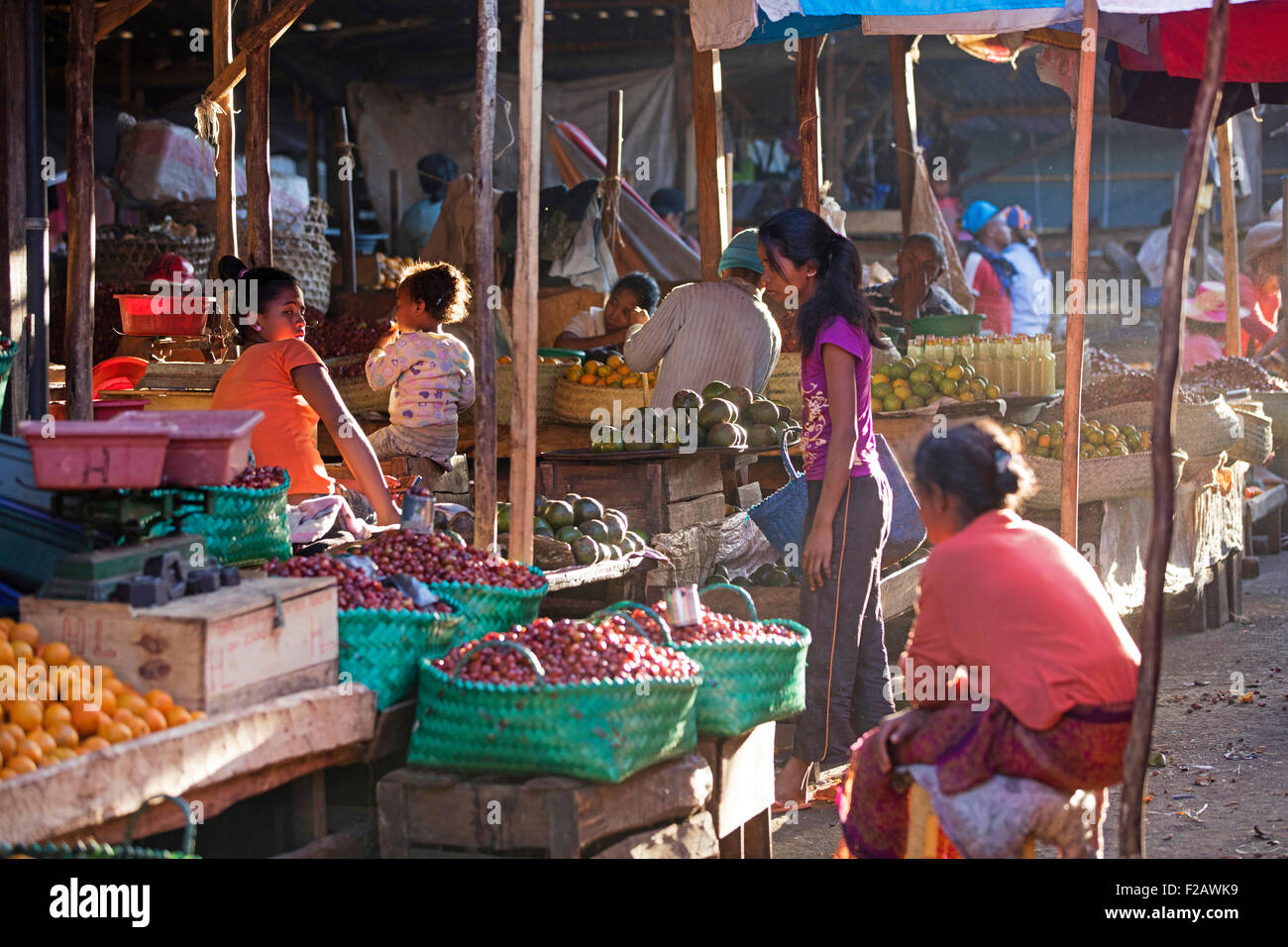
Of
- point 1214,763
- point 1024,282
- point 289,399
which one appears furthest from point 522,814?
point 1024,282

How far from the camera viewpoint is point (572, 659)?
11.0ft

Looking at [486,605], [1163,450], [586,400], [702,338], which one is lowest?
[486,605]

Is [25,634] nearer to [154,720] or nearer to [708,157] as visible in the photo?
[154,720]

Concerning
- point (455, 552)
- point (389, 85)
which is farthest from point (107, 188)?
point (455, 552)

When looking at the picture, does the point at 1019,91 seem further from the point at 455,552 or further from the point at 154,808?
the point at 154,808

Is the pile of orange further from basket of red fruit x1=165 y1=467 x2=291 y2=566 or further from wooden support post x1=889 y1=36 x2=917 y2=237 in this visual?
wooden support post x1=889 y1=36 x2=917 y2=237

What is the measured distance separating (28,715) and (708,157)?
18.7 ft

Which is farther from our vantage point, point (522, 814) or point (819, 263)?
point (819, 263)

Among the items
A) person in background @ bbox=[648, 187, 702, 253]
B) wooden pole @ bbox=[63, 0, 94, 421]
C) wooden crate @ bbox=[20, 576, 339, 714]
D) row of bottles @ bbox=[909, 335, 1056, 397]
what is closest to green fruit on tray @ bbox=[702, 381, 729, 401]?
row of bottles @ bbox=[909, 335, 1056, 397]

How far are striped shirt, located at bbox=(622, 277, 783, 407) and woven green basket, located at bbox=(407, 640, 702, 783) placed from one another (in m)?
3.46

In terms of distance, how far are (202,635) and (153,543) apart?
0.44 m

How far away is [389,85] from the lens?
39.9 ft

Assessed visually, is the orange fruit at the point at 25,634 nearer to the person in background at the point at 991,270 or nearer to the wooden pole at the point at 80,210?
the wooden pole at the point at 80,210

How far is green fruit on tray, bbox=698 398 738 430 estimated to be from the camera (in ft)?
20.5
